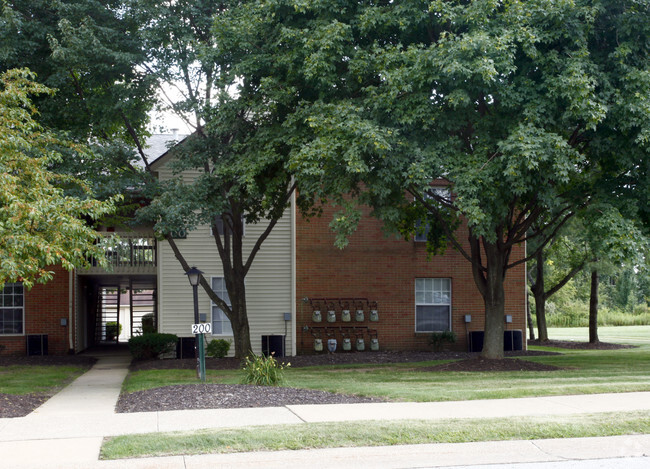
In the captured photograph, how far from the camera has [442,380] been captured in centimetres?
1459

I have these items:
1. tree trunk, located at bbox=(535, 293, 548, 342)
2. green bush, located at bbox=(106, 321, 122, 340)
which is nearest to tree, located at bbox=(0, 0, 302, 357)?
tree trunk, located at bbox=(535, 293, 548, 342)

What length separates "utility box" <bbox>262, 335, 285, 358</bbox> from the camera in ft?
71.3

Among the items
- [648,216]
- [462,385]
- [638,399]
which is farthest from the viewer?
[648,216]

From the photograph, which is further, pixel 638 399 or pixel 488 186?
pixel 488 186

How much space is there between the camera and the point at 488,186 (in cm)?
1369

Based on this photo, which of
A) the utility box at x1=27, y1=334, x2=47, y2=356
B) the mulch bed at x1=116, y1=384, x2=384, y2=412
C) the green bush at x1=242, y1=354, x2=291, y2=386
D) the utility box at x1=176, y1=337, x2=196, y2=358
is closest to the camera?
the mulch bed at x1=116, y1=384, x2=384, y2=412

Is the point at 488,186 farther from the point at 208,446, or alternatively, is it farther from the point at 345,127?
the point at 208,446

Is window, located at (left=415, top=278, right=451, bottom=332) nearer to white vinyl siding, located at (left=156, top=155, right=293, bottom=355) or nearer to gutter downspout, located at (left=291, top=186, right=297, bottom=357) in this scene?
gutter downspout, located at (left=291, top=186, right=297, bottom=357)

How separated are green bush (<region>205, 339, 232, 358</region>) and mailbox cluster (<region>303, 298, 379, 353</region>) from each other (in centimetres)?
259

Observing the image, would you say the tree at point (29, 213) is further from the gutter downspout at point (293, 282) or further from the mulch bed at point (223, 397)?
the gutter downspout at point (293, 282)

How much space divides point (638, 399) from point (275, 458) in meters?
6.67

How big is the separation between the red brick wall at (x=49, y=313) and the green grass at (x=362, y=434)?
15.2m

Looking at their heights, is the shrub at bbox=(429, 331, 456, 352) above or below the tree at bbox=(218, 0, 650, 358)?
below

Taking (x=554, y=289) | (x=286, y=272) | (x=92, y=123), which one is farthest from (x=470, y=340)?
(x=92, y=123)
